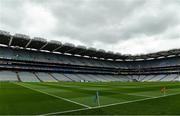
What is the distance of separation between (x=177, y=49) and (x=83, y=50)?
1802 inches

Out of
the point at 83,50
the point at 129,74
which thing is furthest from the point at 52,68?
the point at 129,74

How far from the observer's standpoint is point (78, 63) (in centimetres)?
9781

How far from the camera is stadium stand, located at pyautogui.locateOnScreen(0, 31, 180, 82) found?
75312 mm

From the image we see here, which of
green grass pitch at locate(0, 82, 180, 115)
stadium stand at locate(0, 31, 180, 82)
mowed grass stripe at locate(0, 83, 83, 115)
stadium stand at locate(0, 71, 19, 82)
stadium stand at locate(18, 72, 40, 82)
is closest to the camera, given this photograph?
green grass pitch at locate(0, 82, 180, 115)

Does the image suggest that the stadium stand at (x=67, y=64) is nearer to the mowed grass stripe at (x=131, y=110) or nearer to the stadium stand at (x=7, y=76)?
the stadium stand at (x=7, y=76)

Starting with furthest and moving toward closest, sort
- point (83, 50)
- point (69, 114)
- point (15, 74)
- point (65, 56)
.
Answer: point (65, 56)
point (83, 50)
point (15, 74)
point (69, 114)

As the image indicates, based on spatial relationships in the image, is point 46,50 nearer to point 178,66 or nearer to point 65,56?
point 65,56

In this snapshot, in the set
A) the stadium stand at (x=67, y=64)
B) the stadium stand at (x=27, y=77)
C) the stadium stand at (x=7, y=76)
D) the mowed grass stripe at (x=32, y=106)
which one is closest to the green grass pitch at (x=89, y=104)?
the mowed grass stripe at (x=32, y=106)

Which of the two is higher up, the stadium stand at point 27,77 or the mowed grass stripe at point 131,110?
the mowed grass stripe at point 131,110

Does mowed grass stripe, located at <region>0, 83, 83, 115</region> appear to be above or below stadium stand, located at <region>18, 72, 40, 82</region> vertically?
above

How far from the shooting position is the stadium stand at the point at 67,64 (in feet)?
247

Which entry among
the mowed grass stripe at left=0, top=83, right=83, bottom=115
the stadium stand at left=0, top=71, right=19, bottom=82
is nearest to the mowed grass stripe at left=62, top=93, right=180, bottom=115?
the mowed grass stripe at left=0, top=83, right=83, bottom=115

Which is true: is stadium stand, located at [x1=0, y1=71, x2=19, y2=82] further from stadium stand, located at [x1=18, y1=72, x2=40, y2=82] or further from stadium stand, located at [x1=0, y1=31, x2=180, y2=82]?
stadium stand, located at [x1=18, y1=72, x2=40, y2=82]

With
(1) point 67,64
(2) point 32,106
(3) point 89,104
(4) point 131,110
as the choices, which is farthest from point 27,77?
(4) point 131,110
